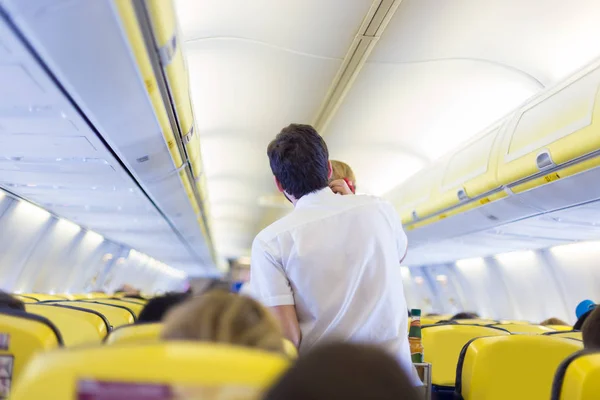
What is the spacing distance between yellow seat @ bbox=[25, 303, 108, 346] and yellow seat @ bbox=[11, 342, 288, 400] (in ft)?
7.33

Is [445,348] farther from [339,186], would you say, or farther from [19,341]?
[19,341]

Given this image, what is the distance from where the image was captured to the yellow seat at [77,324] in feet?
10.4

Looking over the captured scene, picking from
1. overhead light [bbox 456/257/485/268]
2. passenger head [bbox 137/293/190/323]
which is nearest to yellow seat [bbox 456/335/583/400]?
passenger head [bbox 137/293/190/323]

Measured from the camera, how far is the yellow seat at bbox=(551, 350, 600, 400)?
179 centimetres

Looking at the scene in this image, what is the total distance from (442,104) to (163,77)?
4.90m

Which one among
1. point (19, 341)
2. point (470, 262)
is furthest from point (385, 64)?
point (470, 262)

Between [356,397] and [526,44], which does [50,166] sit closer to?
[526,44]

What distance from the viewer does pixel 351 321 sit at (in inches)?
95.3

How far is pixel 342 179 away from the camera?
2.99 m

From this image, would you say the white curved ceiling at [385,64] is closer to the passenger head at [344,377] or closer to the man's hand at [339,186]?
the man's hand at [339,186]

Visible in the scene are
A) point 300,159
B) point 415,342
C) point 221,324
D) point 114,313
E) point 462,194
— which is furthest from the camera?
point 462,194

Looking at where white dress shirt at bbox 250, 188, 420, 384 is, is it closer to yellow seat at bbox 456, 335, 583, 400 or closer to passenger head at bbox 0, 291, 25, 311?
yellow seat at bbox 456, 335, 583, 400

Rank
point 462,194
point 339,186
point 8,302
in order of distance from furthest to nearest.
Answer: point 462,194 → point 8,302 → point 339,186

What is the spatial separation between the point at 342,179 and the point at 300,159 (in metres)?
0.52
